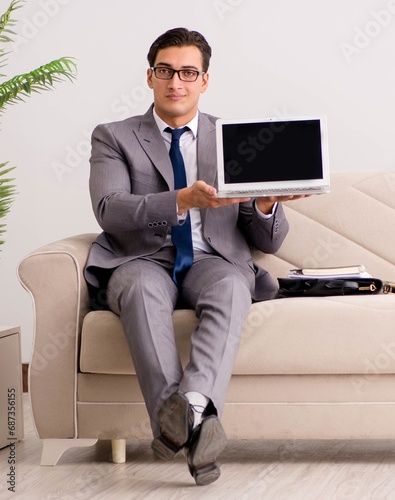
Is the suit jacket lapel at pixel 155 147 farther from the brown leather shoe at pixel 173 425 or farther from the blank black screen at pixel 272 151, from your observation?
the brown leather shoe at pixel 173 425

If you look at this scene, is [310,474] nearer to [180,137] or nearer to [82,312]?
[82,312]

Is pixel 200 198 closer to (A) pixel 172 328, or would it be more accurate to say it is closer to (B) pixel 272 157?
(B) pixel 272 157

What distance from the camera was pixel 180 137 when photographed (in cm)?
245

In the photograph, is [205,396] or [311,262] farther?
[311,262]

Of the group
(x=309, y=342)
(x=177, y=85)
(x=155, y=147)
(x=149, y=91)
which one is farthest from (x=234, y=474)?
(x=149, y=91)

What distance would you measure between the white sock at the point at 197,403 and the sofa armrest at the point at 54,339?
0.42 m

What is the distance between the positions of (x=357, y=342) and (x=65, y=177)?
1662 mm

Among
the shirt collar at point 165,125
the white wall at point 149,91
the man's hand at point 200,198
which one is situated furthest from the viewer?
the white wall at point 149,91

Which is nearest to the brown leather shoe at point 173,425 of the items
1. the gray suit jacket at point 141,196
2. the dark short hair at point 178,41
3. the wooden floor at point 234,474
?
the wooden floor at point 234,474

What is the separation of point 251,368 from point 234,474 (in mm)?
272

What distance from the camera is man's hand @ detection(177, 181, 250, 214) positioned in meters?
2.09

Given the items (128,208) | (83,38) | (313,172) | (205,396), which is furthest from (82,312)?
(83,38)

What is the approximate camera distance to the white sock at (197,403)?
1894mm

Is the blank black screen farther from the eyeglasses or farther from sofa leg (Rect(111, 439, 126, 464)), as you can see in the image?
sofa leg (Rect(111, 439, 126, 464))
